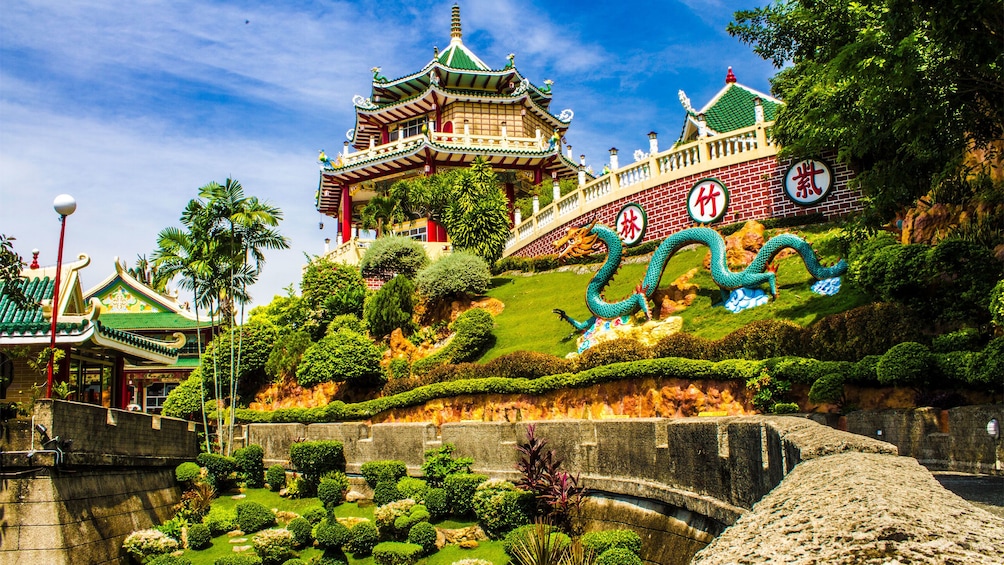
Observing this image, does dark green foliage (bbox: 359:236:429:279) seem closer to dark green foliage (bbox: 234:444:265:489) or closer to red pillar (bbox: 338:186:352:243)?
dark green foliage (bbox: 234:444:265:489)

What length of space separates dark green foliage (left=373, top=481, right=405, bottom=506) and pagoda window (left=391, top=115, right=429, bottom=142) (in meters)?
30.2

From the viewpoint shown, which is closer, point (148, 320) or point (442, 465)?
point (442, 465)

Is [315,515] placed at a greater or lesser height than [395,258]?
lesser

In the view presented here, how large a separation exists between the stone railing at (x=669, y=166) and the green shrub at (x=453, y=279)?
4934 mm

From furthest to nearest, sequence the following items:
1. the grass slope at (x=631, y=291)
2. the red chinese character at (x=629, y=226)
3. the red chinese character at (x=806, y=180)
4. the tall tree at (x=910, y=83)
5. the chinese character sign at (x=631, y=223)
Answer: the red chinese character at (x=629, y=226)
the chinese character sign at (x=631, y=223)
the red chinese character at (x=806, y=180)
the grass slope at (x=631, y=291)
the tall tree at (x=910, y=83)

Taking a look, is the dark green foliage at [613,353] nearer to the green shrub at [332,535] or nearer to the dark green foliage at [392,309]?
the green shrub at [332,535]

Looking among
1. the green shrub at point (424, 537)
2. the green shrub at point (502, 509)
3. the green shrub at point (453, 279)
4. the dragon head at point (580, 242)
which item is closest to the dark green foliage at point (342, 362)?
the green shrub at point (453, 279)

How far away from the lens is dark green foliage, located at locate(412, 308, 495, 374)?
22.7 m

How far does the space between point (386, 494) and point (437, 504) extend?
65.2 inches

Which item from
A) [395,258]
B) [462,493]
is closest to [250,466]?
[462,493]

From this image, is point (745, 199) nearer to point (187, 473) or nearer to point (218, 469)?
point (218, 469)

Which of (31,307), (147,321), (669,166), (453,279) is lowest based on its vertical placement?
(31,307)

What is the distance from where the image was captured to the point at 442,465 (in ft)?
54.2

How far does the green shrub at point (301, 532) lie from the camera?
1562cm
